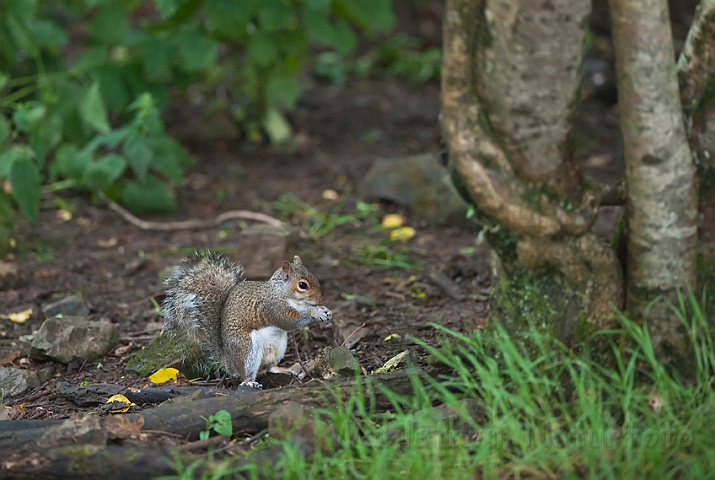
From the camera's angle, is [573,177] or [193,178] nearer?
[573,177]

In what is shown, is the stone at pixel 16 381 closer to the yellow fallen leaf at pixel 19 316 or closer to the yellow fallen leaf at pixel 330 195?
the yellow fallen leaf at pixel 19 316

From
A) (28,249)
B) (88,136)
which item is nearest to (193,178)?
(88,136)

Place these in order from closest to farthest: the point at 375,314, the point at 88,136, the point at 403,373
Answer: the point at 403,373
the point at 375,314
the point at 88,136

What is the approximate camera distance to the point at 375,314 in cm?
426

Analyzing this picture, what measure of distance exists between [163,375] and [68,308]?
110 centimetres

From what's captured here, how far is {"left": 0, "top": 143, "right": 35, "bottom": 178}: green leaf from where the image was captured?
5088mm

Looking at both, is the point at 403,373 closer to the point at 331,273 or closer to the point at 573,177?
the point at 573,177

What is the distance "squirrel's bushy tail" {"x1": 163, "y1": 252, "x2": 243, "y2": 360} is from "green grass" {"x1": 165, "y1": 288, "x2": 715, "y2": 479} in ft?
3.06

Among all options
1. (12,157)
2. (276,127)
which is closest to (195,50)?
(276,127)

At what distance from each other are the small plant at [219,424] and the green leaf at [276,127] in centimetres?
449

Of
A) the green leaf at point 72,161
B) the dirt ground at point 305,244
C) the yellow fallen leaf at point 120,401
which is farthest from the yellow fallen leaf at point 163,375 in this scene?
the green leaf at point 72,161

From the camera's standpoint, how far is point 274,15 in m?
6.13

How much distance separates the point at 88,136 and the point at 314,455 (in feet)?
13.8

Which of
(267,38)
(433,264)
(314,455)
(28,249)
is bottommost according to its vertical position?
(28,249)
